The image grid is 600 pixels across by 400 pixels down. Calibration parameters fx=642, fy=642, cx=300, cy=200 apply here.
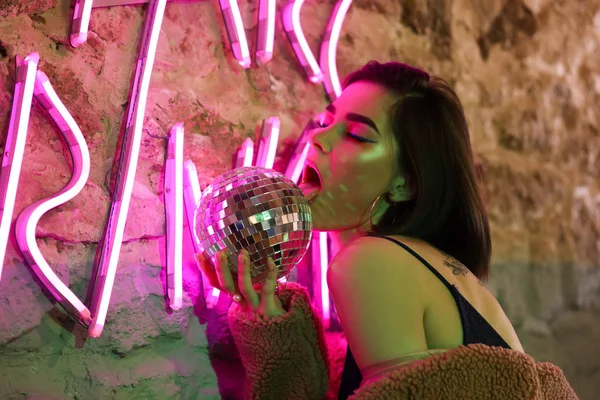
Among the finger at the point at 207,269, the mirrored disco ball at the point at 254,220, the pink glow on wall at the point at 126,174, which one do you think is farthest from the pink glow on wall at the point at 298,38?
the finger at the point at 207,269

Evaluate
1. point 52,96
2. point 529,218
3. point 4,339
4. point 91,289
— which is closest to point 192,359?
point 91,289

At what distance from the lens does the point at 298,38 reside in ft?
5.71

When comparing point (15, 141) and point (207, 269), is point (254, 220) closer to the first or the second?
point (207, 269)

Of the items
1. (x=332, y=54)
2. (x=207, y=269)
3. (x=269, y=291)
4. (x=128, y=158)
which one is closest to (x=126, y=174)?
(x=128, y=158)

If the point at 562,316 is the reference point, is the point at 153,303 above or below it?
above

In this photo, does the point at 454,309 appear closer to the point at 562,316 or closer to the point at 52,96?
A: the point at 52,96

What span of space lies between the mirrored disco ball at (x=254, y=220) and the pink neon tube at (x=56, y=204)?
0.26 meters

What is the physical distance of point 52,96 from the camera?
Result: 1.31 metres

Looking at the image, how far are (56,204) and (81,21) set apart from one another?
0.40m

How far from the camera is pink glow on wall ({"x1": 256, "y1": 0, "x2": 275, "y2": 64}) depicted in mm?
1657

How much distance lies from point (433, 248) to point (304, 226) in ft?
1.16

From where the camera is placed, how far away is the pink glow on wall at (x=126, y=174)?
Answer: 131cm

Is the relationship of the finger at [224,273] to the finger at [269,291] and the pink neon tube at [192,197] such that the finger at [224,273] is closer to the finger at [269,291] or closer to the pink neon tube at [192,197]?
the finger at [269,291]

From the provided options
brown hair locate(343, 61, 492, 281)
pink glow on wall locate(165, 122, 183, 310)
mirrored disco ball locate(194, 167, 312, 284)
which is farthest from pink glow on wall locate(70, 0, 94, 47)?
brown hair locate(343, 61, 492, 281)
